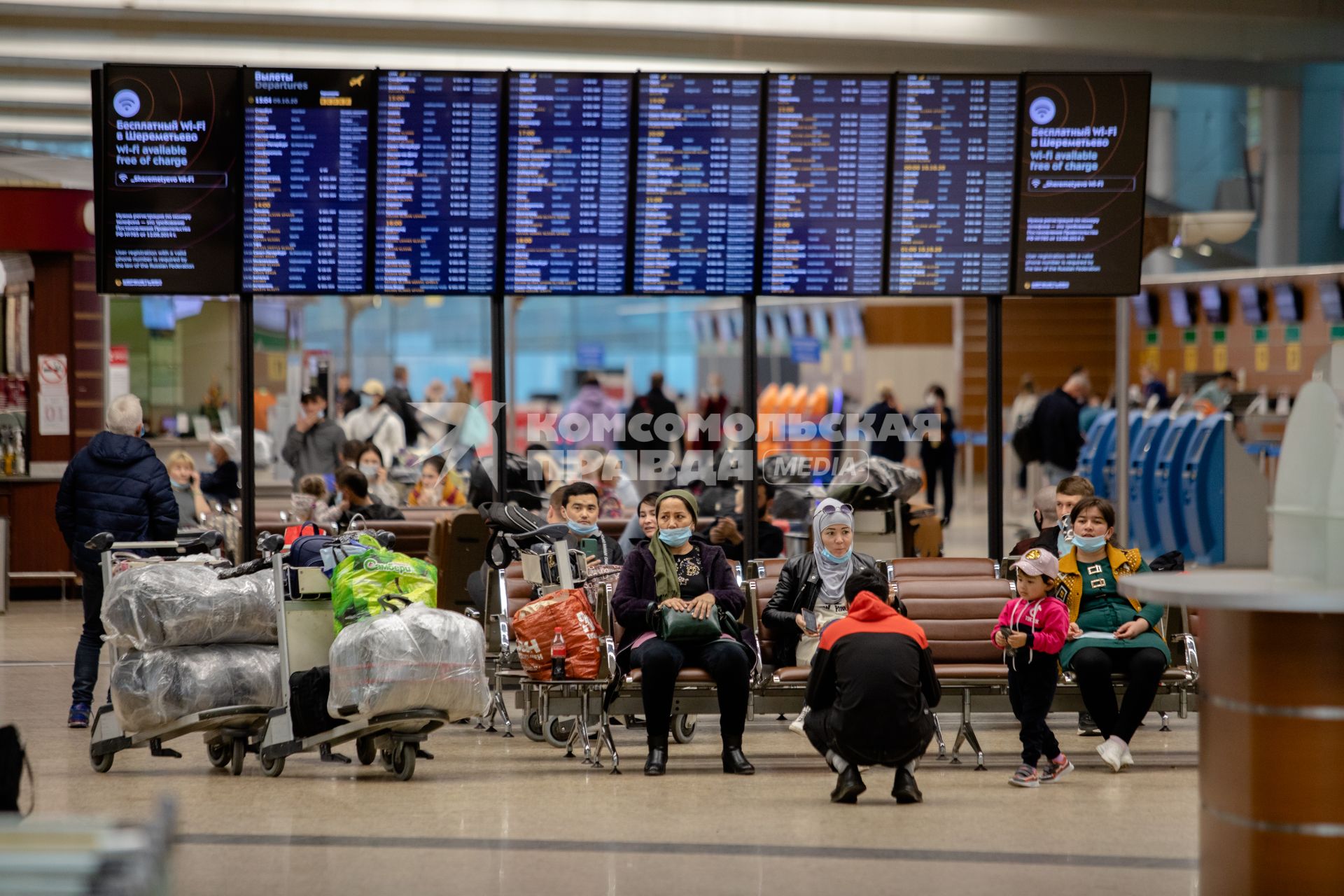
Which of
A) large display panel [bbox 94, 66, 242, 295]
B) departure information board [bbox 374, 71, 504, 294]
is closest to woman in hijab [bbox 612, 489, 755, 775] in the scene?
departure information board [bbox 374, 71, 504, 294]

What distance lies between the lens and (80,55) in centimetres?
1775

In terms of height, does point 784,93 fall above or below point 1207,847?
above

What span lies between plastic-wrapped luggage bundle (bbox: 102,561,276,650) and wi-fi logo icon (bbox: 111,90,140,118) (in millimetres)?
2752

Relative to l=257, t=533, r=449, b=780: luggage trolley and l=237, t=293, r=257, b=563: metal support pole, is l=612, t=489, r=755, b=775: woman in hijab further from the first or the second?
l=237, t=293, r=257, b=563: metal support pole

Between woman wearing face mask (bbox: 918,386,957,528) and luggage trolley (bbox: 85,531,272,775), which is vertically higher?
woman wearing face mask (bbox: 918,386,957,528)

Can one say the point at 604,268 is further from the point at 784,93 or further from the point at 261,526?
the point at 261,526

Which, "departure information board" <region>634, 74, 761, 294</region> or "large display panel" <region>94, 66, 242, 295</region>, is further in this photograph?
"departure information board" <region>634, 74, 761, 294</region>

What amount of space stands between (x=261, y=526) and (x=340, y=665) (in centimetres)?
408

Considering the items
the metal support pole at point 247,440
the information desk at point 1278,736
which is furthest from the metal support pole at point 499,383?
the information desk at point 1278,736

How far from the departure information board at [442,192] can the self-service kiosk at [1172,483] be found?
8615 mm

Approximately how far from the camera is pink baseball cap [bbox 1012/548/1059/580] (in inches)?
259

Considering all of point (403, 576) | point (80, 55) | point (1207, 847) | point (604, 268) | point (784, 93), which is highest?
point (80, 55)

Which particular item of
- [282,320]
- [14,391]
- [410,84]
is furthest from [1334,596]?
[282,320]

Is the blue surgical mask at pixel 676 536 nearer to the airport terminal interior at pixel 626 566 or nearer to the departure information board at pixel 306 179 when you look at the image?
the airport terminal interior at pixel 626 566
